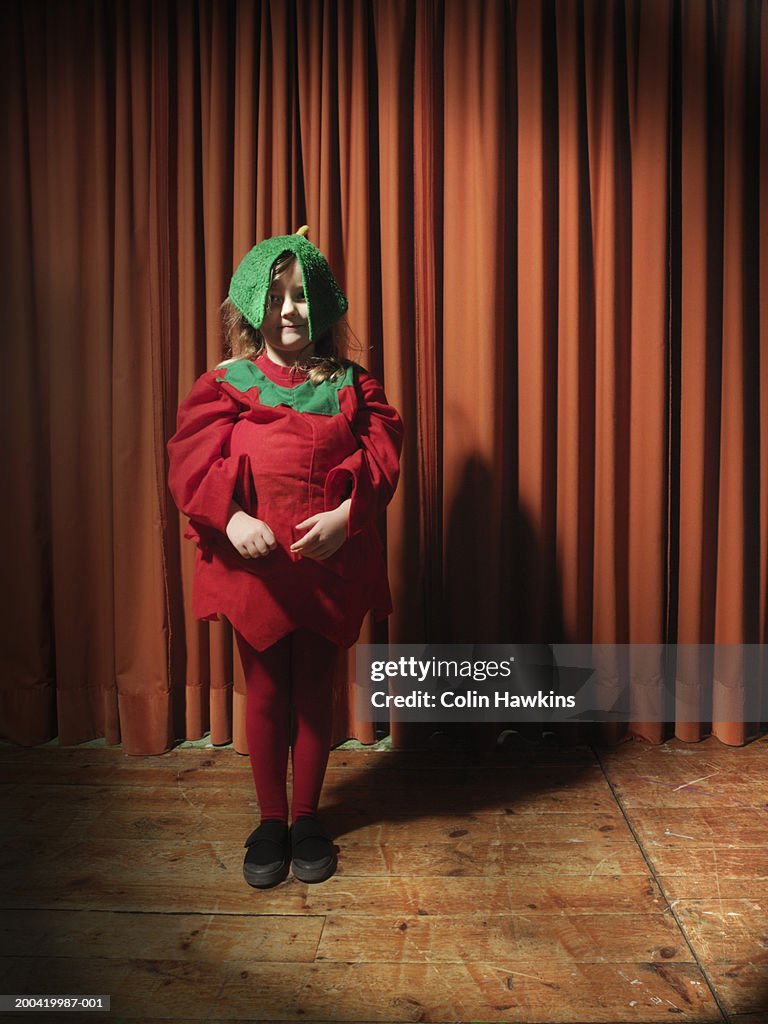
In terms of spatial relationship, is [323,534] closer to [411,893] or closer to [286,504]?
[286,504]

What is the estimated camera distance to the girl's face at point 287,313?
1.49 metres

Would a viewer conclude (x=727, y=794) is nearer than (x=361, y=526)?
No

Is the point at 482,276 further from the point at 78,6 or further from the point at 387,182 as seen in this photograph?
the point at 78,6

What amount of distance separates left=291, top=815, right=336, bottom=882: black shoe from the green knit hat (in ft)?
3.10

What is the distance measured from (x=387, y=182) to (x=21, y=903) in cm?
172

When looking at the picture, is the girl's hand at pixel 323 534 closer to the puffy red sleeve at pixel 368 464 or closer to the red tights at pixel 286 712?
the puffy red sleeve at pixel 368 464

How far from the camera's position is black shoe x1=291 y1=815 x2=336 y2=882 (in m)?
1.48

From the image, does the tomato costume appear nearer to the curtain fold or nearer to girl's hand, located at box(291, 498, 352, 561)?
girl's hand, located at box(291, 498, 352, 561)

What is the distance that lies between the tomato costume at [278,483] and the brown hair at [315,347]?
2cm

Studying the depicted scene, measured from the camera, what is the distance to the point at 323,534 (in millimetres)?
1423

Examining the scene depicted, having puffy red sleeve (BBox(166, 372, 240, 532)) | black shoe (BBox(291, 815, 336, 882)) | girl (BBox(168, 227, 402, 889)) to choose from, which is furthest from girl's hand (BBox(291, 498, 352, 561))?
black shoe (BBox(291, 815, 336, 882))

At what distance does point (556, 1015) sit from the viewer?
3.77 ft

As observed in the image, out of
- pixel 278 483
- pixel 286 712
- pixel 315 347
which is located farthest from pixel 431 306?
pixel 286 712

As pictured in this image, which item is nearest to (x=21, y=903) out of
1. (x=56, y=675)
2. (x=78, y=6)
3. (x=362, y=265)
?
(x=56, y=675)
